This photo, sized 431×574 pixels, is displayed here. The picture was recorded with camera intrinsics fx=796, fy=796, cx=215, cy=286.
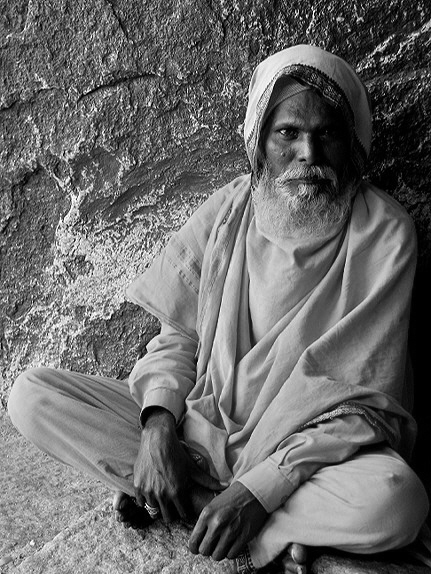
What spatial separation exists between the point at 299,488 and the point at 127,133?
1.77 meters

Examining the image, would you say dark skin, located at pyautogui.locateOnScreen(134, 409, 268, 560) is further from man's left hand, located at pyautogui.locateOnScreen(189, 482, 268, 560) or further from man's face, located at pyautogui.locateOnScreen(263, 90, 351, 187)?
man's face, located at pyautogui.locateOnScreen(263, 90, 351, 187)

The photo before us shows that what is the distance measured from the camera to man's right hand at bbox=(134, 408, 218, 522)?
8.26 ft

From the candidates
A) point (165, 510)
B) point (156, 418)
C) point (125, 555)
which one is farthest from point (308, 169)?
point (125, 555)

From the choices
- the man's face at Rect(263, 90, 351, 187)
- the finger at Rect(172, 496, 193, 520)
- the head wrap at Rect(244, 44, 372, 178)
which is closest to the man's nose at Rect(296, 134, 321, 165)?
the man's face at Rect(263, 90, 351, 187)

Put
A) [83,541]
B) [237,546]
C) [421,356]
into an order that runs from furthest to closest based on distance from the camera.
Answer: [421,356]
[83,541]
[237,546]

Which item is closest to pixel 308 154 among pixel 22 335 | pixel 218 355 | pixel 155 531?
pixel 218 355

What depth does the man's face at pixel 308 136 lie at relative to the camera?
2.70 metres

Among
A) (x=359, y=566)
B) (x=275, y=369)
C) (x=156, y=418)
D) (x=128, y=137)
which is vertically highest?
(x=128, y=137)

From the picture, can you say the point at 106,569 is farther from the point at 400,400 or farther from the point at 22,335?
the point at 22,335

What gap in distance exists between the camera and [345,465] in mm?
2365

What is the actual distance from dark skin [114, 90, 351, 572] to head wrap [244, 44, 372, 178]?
0.04 metres

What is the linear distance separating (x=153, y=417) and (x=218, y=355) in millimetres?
302

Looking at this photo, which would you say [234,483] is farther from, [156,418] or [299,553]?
[156,418]

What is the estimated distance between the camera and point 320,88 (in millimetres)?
2689
